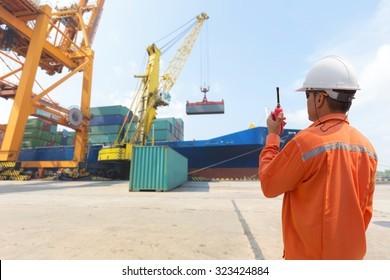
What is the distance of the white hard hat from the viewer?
50.7 inches

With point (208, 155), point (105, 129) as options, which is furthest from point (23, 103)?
point (208, 155)

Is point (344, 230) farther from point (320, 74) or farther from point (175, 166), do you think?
point (175, 166)

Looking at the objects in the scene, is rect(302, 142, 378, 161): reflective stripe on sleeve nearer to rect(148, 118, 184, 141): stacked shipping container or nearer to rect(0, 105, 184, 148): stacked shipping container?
rect(0, 105, 184, 148): stacked shipping container

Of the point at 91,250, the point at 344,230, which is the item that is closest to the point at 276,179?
the point at 344,230

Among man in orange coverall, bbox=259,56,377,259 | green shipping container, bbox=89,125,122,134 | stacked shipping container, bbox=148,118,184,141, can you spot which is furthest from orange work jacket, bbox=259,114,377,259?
green shipping container, bbox=89,125,122,134

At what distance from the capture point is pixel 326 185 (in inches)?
42.4

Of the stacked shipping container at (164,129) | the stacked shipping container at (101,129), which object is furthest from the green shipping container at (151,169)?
the stacked shipping container at (164,129)

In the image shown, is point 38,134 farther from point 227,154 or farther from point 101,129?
point 227,154

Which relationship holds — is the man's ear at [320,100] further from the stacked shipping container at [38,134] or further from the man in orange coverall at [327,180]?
the stacked shipping container at [38,134]

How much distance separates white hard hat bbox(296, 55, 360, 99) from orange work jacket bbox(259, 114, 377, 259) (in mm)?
192

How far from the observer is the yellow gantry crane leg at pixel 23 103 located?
17.3 m

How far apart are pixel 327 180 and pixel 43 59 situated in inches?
1145

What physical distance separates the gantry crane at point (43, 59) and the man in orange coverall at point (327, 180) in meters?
22.2
